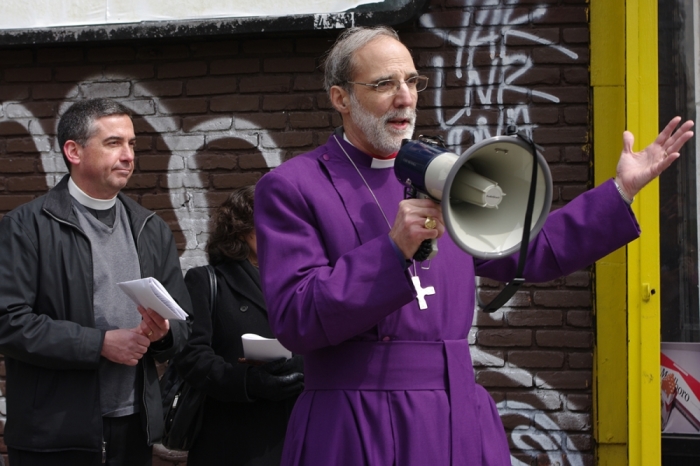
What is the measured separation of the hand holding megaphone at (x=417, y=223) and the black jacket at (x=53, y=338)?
1.52 m

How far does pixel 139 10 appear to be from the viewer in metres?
4.77

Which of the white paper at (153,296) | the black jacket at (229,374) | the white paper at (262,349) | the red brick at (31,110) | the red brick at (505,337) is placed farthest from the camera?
the red brick at (31,110)

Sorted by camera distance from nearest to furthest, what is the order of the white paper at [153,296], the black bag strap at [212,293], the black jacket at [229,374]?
1. the white paper at [153,296]
2. the black jacket at [229,374]
3. the black bag strap at [212,293]

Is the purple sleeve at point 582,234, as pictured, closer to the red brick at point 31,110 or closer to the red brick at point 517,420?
the red brick at point 517,420

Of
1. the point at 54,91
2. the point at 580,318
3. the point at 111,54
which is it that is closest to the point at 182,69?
the point at 111,54

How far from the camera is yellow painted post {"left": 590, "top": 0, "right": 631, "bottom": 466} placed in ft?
14.7

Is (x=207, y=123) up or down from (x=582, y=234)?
up

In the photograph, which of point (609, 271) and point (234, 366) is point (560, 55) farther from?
point (234, 366)

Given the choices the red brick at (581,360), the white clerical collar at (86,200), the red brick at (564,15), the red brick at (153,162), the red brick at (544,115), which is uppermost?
the red brick at (564,15)

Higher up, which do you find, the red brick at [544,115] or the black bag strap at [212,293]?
the red brick at [544,115]

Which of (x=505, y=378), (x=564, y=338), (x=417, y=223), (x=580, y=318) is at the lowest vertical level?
(x=505, y=378)

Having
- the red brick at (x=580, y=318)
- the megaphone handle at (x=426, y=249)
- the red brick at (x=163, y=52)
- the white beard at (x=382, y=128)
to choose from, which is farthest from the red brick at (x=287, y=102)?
the megaphone handle at (x=426, y=249)

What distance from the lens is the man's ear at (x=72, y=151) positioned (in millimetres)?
3518

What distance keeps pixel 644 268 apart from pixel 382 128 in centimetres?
230
